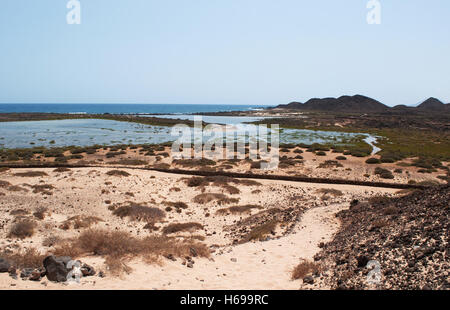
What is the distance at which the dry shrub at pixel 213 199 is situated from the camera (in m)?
23.0

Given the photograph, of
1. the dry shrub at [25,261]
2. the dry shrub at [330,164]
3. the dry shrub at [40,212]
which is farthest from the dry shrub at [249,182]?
the dry shrub at [25,261]

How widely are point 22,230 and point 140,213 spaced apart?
6.21 m

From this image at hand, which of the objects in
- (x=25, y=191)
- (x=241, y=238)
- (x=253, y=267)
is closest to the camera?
(x=253, y=267)

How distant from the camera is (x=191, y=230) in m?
16.9

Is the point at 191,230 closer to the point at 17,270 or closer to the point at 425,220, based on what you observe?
the point at 17,270

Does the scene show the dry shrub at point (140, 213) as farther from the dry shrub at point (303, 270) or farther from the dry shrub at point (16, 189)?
the dry shrub at point (303, 270)

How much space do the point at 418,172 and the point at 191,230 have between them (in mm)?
29507

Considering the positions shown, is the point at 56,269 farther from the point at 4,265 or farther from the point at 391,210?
the point at 391,210

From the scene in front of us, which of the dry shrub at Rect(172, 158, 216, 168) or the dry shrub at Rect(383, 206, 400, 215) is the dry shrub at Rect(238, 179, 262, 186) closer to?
the dry shrub at Rect(172, 158, 216, 168)

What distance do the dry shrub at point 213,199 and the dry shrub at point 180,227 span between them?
512 centimetres
